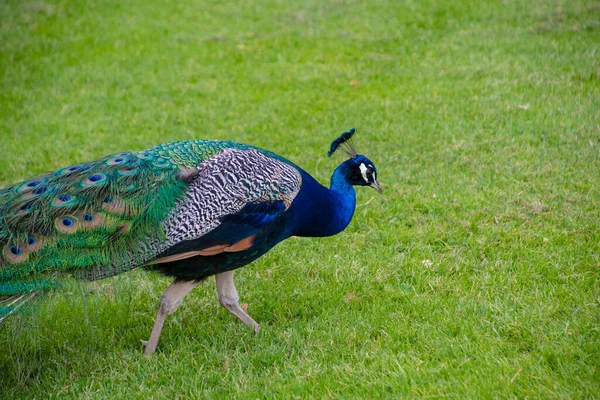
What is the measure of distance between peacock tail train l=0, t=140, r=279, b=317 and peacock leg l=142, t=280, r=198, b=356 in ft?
1.15

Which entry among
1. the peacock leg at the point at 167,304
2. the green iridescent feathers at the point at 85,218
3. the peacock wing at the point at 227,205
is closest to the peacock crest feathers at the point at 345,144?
the peacock wing at the point at 227,205

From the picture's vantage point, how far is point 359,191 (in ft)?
20.6

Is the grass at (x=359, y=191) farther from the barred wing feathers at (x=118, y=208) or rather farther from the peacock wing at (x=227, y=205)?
the peacock wing at (x=227, y=205)

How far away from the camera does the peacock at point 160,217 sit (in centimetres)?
374

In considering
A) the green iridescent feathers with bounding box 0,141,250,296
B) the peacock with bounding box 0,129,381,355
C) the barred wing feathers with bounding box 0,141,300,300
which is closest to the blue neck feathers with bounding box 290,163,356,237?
the peacock with bounding box 0,129,381,355

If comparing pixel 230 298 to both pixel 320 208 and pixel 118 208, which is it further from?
pixel 118 208

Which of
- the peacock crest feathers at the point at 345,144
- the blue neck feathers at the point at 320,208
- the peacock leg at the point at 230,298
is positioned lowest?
the peacock leg at the point at 230,298

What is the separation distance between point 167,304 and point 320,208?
1081mm

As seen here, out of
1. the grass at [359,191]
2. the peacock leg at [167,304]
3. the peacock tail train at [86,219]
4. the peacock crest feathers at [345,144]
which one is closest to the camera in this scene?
the peacock tail train at [86,219]

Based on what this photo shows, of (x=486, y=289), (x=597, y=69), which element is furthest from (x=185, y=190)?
(x=597, y=69)

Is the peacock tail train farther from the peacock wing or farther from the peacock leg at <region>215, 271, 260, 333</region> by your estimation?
the peacock leg at <region>215, 271, 260, 333</region>

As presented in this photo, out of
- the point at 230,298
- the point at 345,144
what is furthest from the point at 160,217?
the point at 345,144

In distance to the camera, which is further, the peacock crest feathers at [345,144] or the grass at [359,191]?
the peacock crest feathers at [345,144]

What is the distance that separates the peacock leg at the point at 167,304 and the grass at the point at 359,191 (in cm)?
10
